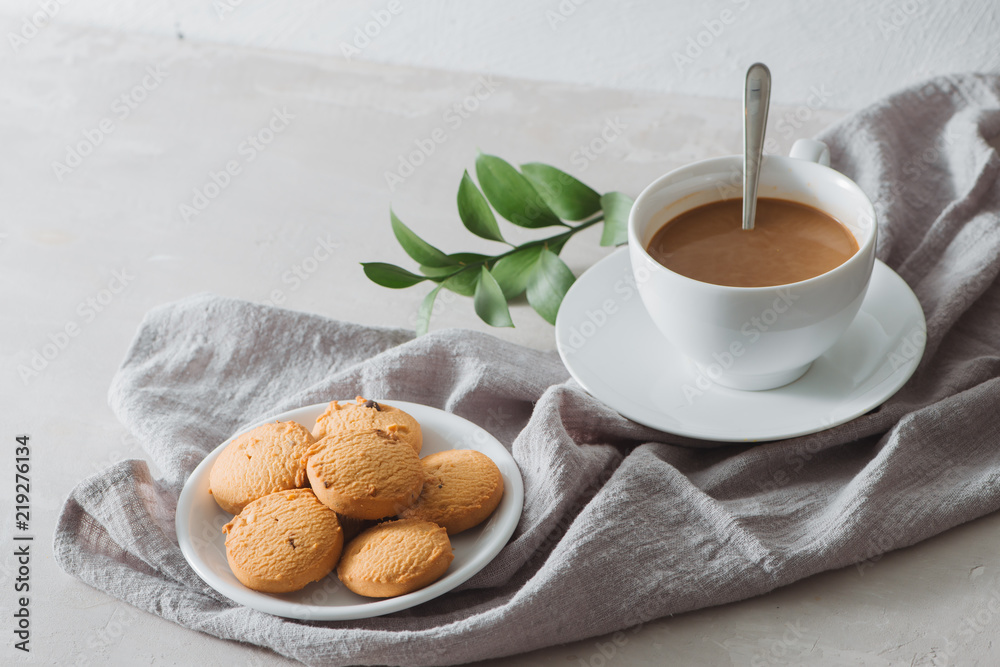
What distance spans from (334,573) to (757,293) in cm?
42

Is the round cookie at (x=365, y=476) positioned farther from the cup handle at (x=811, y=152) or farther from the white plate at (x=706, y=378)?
the cup handle at (x=811, y=152)

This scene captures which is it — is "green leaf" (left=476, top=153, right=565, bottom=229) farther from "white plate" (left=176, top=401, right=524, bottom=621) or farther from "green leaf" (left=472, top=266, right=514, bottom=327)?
"white plate" (left=176, top=401, right=524, bottom=621)

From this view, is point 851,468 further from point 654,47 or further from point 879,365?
point 654,47

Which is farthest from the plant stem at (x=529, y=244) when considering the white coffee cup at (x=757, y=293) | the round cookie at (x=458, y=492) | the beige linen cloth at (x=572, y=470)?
the round cookie at (x=458, y=492)

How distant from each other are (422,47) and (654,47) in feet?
1.47

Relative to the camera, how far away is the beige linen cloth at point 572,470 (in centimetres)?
72

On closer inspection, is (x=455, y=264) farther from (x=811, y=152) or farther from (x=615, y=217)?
(x=811, y=152)

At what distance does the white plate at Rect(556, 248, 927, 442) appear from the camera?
827 millimetres

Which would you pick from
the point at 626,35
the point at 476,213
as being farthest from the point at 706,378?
the point at 626,35

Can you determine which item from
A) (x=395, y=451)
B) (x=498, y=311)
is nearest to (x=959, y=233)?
(x=498, y=311)

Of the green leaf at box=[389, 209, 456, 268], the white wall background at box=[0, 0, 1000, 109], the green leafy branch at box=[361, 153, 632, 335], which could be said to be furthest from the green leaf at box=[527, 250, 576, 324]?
the white wall background at box=[0, 0, 1000, 109]

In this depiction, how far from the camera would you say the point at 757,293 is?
77 cm

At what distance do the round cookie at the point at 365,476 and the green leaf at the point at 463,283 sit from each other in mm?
344

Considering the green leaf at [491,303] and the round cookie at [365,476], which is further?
the green leaf at [491,303]
